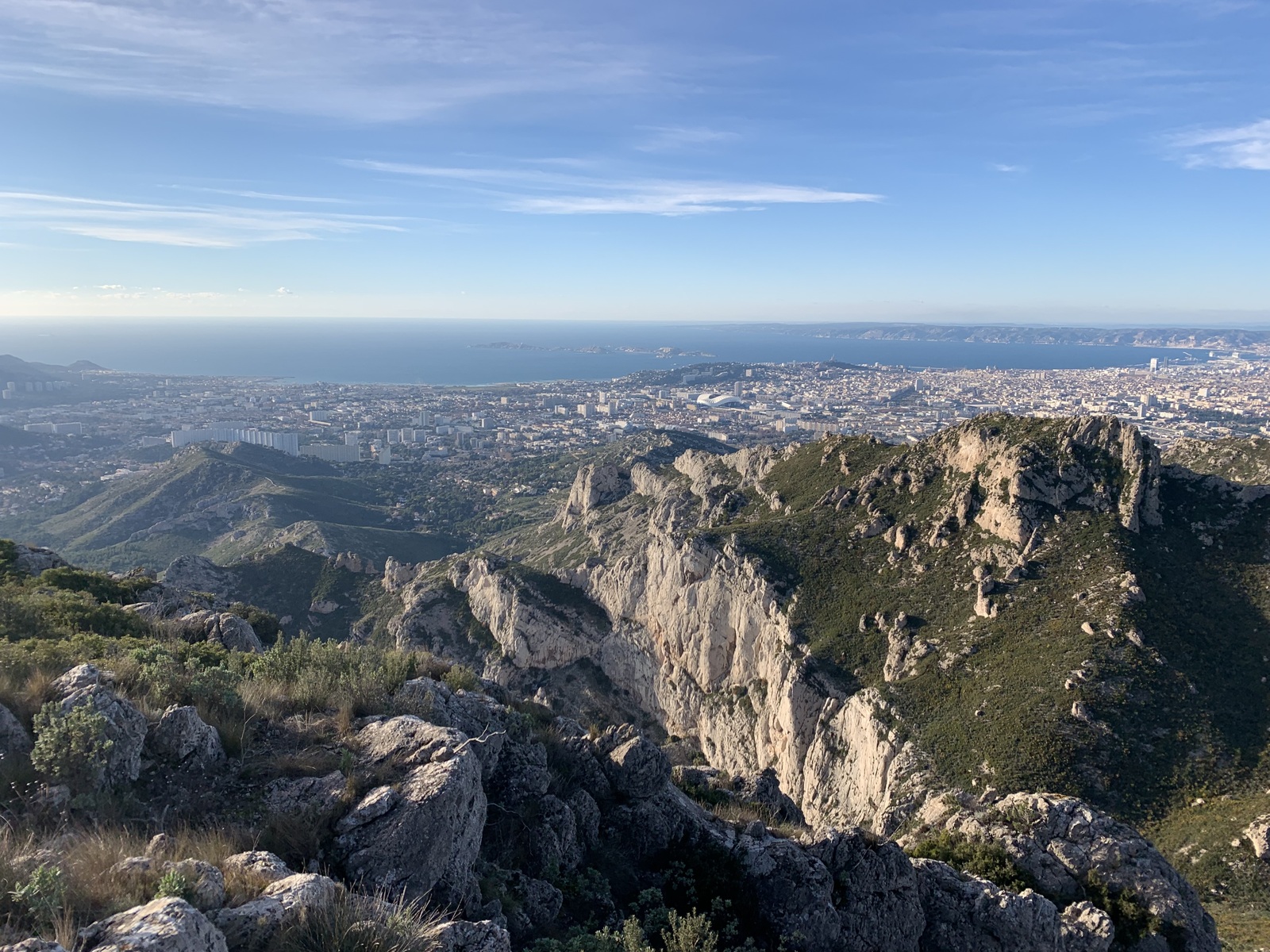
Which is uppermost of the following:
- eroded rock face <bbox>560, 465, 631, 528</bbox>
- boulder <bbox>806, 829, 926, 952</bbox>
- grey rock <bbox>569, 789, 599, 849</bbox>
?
grey rock <bbox>569, 789, 599, 849</bbox>

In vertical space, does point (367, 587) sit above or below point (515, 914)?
below

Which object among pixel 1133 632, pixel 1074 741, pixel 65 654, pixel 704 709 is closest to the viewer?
pixel 65 654

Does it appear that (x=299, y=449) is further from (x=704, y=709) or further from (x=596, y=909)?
(x=596, y=909)

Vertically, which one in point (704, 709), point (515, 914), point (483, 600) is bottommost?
point (704, 709)

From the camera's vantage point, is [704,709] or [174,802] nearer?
[174,802]

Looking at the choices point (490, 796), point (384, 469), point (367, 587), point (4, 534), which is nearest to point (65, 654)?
point (490, 796)

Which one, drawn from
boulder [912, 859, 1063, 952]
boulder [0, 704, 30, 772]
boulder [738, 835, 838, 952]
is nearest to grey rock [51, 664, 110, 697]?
boulder [0, 704, 30, 772]

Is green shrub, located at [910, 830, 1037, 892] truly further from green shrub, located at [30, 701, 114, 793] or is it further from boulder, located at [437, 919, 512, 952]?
green shrub, located at [30, 701, 114, 793]
